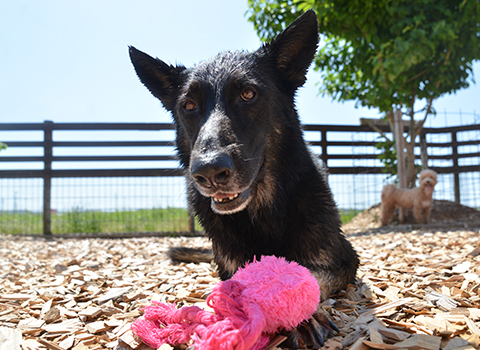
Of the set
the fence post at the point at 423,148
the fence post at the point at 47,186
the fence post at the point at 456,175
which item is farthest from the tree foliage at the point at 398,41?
the fence post at the point at 47,186

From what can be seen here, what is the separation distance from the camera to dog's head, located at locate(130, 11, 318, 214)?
1.53 meters

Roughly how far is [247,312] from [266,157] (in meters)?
0.98

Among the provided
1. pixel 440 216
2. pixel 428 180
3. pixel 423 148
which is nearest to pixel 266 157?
pixel 428 180

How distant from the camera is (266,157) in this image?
1959 mm

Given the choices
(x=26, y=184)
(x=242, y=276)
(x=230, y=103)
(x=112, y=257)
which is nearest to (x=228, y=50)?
(x=230, y=103)

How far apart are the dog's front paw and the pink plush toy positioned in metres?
0.06

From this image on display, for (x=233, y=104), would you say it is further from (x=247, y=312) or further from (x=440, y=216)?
(x=440, y=216)

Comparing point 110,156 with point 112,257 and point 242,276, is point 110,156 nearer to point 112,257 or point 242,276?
point 112,257

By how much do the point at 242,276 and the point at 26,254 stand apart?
4.21m

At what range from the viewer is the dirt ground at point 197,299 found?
144 centimetres

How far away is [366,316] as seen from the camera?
5.42 ft

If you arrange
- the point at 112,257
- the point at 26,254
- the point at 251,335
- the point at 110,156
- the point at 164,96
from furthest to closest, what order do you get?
the point at 110,156 → the point at 26,254 → the point at 112,257 → the point at 164,96 → the point at 251,335

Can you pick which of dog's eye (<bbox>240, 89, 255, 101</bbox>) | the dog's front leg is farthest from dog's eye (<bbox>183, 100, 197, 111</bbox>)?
the dog's front leg

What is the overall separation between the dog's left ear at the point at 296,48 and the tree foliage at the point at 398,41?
4.04 meters
